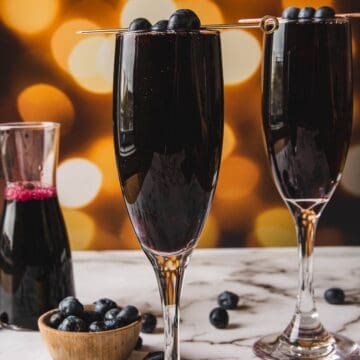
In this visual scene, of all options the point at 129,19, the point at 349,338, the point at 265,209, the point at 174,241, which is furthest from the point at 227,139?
the point at 174,241

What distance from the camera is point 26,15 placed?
1.38m

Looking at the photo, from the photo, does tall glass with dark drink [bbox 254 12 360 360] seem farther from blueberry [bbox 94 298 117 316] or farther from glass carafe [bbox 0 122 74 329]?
glass carafe [bbox 0 122 74 329]

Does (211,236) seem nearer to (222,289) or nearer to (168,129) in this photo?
(222,289)

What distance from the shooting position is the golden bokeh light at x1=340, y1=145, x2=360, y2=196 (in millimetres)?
1410

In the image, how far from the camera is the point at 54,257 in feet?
3.59

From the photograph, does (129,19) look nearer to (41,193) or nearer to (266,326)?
(41,193)

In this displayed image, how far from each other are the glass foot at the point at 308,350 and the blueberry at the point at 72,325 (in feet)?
0.66

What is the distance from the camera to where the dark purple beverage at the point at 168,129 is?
0.69 meters

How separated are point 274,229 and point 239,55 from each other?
31cm

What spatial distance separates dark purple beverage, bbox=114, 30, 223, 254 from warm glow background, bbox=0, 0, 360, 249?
Answer: 0.67m

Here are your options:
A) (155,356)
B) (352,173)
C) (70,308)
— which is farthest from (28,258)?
(352,173)

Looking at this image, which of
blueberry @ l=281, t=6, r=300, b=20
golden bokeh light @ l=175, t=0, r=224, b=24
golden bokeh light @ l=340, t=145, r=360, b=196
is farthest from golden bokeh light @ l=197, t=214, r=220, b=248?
blueberry @ l=281, t=6, r=300, b=20

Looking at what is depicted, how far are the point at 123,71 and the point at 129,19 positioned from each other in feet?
2.24

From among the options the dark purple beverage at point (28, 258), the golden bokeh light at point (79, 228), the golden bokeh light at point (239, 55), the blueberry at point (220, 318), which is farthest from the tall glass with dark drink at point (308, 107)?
the golden bokeh light at point (79, 228)
